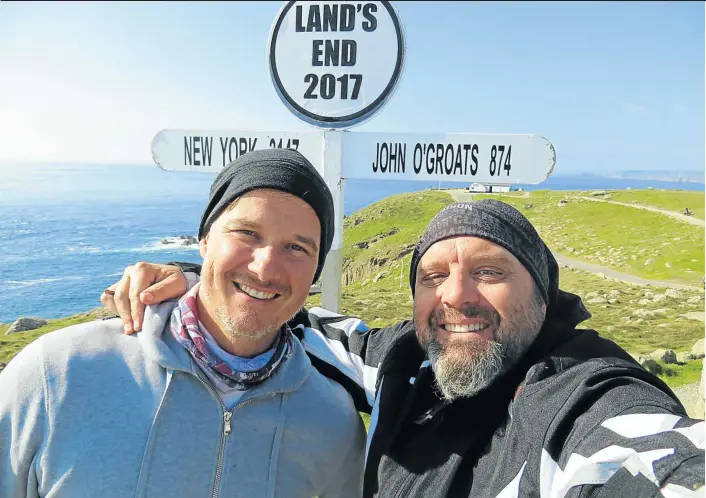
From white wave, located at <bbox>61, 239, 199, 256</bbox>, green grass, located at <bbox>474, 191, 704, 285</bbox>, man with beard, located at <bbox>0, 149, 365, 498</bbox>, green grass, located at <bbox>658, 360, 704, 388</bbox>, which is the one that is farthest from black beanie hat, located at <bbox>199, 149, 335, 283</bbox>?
green grass, located at <bbox>474, 191, 704, 285</bbox>

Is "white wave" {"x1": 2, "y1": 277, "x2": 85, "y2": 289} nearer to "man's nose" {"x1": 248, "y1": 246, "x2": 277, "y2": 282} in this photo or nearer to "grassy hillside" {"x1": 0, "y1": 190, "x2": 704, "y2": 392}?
"grassy hillside" {"x1": 0, "y1": 190, "x2": 704, "y2": 392}

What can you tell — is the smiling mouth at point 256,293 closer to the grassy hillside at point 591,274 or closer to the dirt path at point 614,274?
the grassy hillside at point 591,274

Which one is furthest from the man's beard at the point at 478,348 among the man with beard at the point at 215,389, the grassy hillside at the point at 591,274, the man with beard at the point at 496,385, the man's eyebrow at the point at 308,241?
the grassy hillside at the point at 591,274

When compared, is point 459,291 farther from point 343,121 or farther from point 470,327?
point 343,121

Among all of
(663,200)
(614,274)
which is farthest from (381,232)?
(663,200)

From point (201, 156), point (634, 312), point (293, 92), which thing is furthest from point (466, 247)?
point (634, 312)

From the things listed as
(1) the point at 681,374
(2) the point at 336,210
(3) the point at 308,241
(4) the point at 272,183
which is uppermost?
(4) the point at 272,183

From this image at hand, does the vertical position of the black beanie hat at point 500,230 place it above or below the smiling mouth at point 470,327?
above
